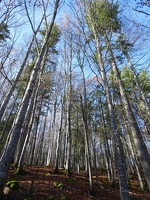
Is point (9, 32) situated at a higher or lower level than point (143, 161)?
higher

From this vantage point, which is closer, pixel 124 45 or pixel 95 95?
pixel 124 45

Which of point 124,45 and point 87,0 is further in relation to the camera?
point 124,45

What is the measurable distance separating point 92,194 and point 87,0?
9696 mm

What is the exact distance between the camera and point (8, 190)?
4703 millimetres

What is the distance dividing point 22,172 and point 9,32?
9711 mm

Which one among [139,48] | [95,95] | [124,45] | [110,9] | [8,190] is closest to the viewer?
→ [8,190]

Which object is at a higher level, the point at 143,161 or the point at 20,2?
the point at 20,2

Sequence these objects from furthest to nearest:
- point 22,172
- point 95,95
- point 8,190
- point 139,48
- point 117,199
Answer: point 95,95 < point 22,172 < point 117,199 < point 139,48 < point 8,190

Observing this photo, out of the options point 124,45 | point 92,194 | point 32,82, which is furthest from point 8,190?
point 124,45

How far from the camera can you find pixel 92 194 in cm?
715

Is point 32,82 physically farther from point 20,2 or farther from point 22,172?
point 22,172

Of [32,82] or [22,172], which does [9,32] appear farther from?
[22,172]

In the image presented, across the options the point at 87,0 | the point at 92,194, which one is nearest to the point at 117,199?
the point at 92,194

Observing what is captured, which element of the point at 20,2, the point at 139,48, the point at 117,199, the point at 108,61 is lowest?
the point at 117,199
